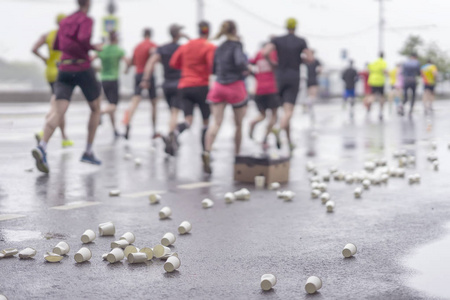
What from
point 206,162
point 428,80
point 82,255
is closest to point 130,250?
point 82,255

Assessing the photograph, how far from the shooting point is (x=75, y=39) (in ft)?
32.4

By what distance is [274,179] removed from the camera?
9102 mm

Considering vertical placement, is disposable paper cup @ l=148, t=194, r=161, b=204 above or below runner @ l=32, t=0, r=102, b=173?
below

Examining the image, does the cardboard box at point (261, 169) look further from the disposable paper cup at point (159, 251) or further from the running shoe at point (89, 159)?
the disposable paper cup at point (159, 251)

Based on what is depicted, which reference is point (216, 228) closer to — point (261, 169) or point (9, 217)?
point (9, 217)

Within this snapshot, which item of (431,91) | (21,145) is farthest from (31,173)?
(431,91)

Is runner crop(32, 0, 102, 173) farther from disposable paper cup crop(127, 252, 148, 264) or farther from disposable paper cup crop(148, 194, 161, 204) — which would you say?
disposable paper cup crop(127, 252, 148, 264)

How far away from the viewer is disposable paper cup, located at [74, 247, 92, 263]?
494cm

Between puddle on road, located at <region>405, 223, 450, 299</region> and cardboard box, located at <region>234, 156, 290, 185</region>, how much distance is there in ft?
11.2

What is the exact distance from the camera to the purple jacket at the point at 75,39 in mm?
9781

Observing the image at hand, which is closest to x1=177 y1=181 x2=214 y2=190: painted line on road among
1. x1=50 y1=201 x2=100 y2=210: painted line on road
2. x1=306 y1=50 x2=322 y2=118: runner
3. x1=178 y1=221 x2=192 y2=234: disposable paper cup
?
x1=50 y1=201 x2=100 y2=210: painted line on road

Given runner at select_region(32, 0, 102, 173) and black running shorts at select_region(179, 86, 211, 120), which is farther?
black running shorts at select_region(179, 86, 211, 120)

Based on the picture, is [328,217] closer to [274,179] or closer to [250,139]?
[274,179]

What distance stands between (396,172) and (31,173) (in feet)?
14.5
